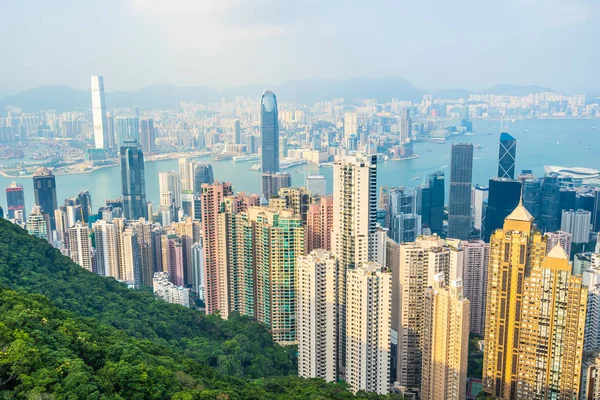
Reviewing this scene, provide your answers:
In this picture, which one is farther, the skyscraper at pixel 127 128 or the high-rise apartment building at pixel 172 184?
the skyscraper at pixel 127 128

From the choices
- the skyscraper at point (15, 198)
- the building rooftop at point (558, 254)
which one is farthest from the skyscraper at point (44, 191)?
the building rooftop at point (558, 254)

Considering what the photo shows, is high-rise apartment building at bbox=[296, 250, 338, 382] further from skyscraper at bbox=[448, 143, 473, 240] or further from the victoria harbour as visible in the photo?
skyscraper at bbox=[448, 143, 473, 240]

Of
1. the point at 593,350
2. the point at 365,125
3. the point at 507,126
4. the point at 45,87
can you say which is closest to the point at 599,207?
the point at 507,126

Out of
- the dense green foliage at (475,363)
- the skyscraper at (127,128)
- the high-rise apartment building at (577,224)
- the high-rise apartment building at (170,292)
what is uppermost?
the skyscraper at (127,128)

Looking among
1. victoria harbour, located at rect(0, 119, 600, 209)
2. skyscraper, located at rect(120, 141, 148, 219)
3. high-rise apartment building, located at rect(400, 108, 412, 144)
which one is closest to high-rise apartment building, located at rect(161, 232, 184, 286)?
victoria harbour, located at rect(0, 119, 600, 209)

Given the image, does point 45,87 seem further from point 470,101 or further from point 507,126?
point 507,126

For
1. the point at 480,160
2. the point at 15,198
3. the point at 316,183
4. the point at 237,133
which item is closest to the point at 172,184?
the point at 237,133

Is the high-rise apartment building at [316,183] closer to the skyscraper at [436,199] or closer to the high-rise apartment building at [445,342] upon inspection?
the skyscraper at [436,199]
